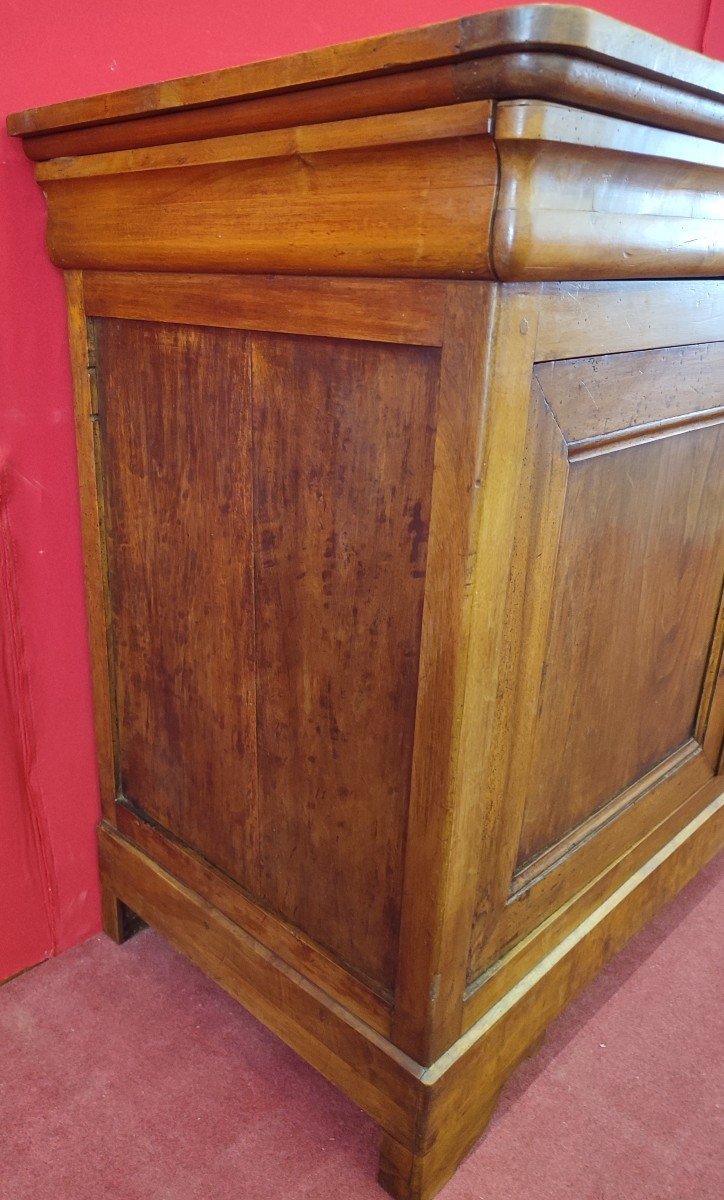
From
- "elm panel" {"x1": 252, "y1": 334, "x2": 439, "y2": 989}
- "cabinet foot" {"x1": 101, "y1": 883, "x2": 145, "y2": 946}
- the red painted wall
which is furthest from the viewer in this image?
"cabinet foot" {"x1": 101, "y1": 883, "x2": 145, "y2": 946}

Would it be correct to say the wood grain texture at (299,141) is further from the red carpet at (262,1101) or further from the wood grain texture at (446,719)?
the red carpet at (262,1101)

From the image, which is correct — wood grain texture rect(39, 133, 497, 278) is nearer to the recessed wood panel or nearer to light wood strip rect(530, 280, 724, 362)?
light wood strip rect(530, 280, 724, 362)

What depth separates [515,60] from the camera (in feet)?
2.09

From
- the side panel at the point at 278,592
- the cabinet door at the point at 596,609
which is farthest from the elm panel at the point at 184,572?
the cabinet door at the point at 596,609

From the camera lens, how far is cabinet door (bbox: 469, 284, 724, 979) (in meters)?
0.89

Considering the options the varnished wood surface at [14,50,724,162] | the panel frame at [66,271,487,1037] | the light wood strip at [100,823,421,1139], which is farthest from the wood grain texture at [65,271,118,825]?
the varnished wood surface at [14,50,724,162]

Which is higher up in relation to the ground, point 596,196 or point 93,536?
point 596,196

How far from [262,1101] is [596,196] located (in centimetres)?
117

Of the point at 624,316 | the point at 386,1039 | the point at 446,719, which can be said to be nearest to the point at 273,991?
the point at 386,1039

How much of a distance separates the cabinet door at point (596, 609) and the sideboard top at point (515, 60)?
17cm

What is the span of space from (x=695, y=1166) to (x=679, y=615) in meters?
0.72

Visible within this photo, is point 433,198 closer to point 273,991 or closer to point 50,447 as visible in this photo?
point 50,447

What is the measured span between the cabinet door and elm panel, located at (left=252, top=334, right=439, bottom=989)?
101 mm

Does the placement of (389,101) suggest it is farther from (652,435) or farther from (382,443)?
(652,435)
